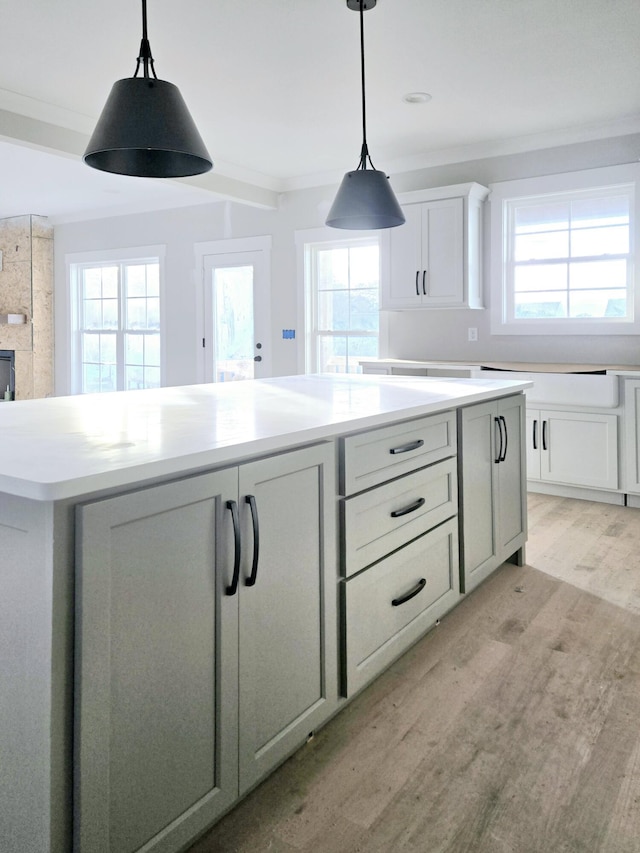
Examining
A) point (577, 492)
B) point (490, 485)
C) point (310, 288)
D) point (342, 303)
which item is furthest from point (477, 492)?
point (310, 288)

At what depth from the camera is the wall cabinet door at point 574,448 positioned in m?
4.32

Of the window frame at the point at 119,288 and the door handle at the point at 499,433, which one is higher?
the window frame at the point at 119,288

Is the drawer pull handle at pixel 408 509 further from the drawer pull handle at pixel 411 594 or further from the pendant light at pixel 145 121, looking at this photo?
the pendant light at pixel 145 121

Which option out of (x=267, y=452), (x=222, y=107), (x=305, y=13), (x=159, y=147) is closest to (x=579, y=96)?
(x=305, y=13)

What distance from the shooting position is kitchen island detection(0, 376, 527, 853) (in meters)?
1.08

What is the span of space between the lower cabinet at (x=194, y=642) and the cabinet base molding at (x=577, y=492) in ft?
10.9

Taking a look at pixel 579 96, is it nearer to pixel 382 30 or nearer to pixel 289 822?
pixel 382 30

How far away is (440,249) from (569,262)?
0.95 metres

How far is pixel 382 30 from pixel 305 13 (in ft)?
1.33

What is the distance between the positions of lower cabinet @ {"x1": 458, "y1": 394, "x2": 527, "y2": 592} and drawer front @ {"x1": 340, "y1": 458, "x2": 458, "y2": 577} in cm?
15

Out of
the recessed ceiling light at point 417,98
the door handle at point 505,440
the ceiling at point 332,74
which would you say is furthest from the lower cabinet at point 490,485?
the recessed ceiling light at point 417,98

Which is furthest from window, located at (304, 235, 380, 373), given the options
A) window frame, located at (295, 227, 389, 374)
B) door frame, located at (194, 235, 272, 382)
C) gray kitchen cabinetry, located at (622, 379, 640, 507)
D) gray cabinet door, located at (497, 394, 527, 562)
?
gray cabinet door, located at (497, 394, 527, 562)

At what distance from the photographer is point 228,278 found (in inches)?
267

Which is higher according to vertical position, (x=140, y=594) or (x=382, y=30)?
(x=382, y=30)
